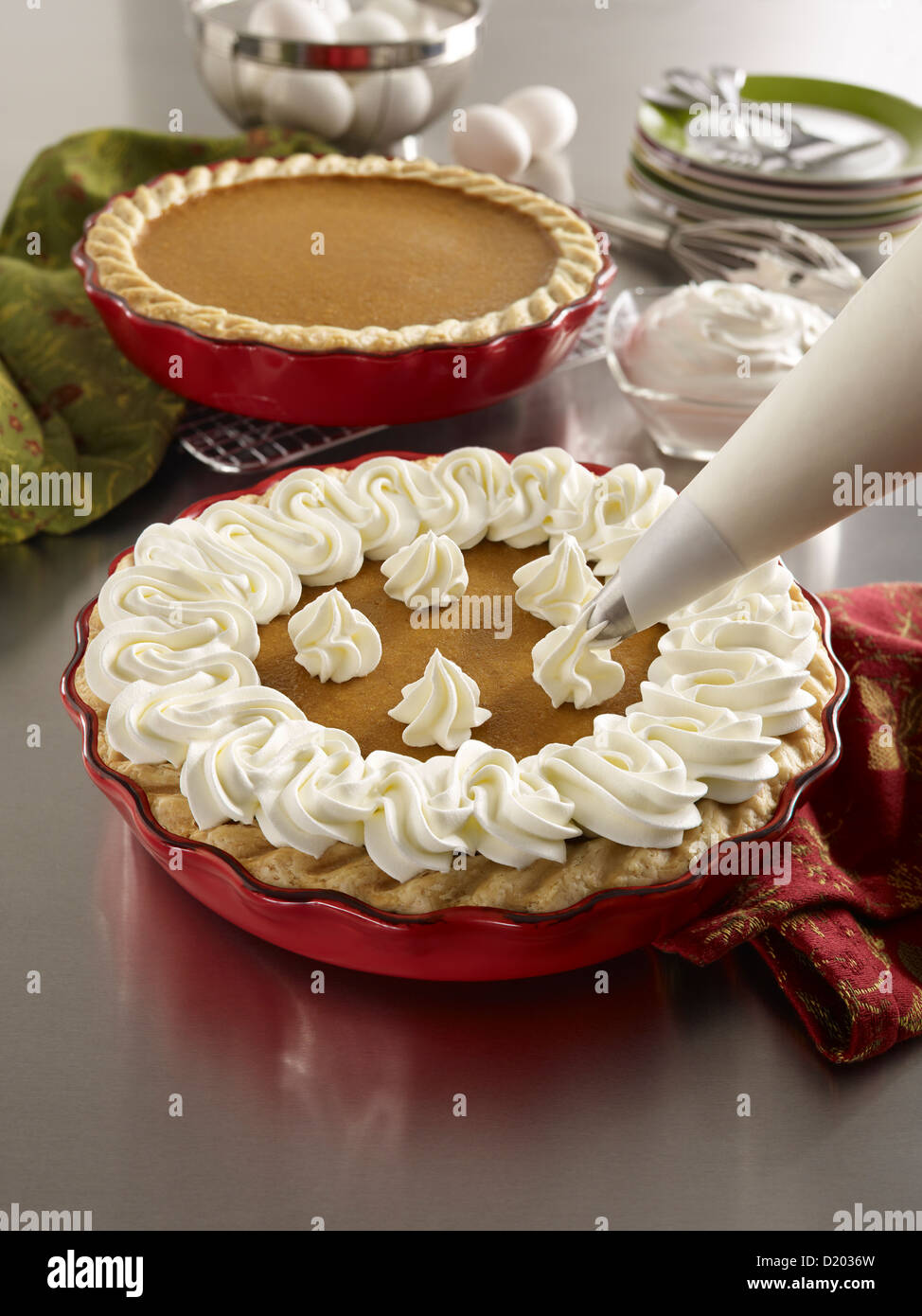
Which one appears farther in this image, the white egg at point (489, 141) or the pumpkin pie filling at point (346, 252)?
the white egg at point (489, 141)

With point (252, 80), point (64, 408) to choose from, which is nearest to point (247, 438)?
point (64, 408)

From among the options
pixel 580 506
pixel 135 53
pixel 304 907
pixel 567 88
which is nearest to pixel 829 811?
pixel 580 506

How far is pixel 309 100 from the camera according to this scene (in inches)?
71.9

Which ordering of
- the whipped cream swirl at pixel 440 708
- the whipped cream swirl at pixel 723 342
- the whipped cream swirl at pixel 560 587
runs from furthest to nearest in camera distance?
the whipped cream swirl at pixel 723 342 → the whipped cream swirl at pixel 560 587 → the whipped cream swirl at pixel 440 708

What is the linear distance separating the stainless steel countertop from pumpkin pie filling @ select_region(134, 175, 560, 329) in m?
0.70

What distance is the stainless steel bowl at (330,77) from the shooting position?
5.92 feet

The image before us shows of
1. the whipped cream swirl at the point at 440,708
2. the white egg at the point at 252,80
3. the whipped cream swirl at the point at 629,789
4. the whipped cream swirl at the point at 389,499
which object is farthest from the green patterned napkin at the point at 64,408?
the whipped cream swirl at the point at 629,789

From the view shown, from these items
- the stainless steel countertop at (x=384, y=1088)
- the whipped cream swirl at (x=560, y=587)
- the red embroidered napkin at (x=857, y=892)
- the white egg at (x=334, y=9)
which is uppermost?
the white egg at (x=334, y=9)

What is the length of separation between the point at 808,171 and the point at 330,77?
73 centimetres

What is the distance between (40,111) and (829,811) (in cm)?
199

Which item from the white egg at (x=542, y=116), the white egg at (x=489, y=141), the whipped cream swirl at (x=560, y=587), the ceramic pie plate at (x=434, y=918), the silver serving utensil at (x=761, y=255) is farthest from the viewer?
the white egg at (x=542, y=116)

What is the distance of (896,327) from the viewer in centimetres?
67

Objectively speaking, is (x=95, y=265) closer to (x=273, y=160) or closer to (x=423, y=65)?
(x=273, y=160)

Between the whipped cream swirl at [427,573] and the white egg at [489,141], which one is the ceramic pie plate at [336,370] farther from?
the white egg at [489,141]
